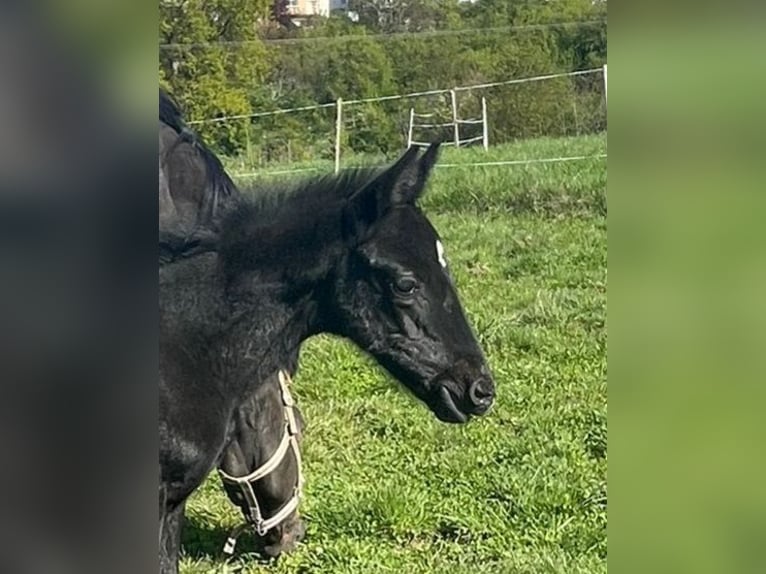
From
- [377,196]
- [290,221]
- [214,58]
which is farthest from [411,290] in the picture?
[214,58]

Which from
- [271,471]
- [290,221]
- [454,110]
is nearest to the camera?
[454,110]

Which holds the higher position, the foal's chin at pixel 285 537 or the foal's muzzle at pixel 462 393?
the foal's muzzle at pixel 462 393

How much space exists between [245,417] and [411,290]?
0.56 meters

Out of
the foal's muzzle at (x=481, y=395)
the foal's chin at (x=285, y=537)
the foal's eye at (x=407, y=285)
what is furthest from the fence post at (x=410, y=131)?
the foal's chin at (x=285, y=537)

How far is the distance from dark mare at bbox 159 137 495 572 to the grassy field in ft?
0.17

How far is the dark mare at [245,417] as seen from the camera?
112 inches

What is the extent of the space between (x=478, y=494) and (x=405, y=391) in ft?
0.99

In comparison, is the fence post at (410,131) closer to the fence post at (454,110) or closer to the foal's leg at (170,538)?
the fence post at (454,110)

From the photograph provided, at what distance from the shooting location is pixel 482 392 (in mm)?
2768

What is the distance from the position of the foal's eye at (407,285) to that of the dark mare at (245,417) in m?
0.34

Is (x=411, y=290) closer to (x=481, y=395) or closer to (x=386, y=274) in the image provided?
(x=386, y=274)

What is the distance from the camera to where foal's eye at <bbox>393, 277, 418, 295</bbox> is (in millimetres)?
2773

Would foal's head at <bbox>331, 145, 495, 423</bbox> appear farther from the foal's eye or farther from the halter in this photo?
the halter
